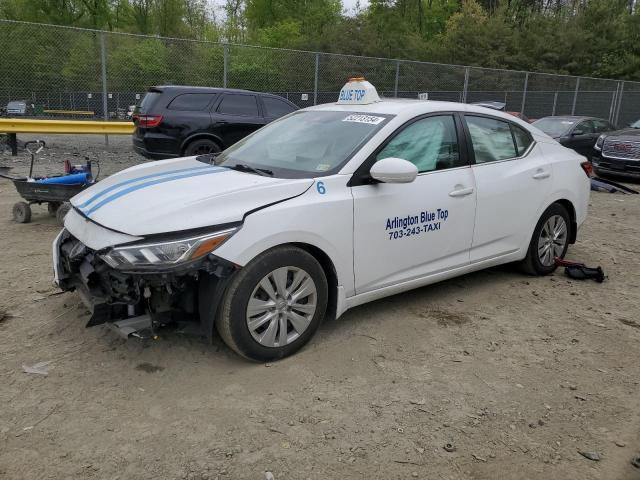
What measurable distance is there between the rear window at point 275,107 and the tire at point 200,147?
1321 millimetres

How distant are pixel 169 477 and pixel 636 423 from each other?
8.08ft

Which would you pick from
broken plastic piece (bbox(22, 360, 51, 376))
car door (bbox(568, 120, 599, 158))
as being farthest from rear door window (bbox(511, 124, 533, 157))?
car door (bbox(568, 120, 599, 158))

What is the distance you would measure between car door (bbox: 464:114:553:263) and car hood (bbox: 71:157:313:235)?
1.69 meters

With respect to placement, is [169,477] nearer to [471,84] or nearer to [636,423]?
[636,423]

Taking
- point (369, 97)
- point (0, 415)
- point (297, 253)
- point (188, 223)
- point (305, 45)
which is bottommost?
point (0, 415)

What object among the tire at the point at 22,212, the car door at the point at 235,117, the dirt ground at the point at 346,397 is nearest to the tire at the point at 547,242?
the dirt ground at the point at 346,397

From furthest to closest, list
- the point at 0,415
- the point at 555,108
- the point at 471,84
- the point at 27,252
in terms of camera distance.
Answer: the point at 555,108 < the point at 471,84 < the point at 27,252 < the point at 0,415

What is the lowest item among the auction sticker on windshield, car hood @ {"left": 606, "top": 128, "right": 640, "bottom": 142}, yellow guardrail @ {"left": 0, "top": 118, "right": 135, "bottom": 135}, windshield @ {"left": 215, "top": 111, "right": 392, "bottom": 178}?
yellow guardrail @ {"left": 0, "top": 118, "right": 135, "bottom": 135}

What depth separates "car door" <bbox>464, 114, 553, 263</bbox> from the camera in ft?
14.7

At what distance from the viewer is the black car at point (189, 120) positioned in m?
9.73

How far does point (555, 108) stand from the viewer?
71.9 ft

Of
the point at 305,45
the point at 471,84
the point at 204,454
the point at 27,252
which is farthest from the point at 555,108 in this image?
the point at 204,454

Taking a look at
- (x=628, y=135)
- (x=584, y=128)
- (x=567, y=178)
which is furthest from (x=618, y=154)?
(x=567, y=178)

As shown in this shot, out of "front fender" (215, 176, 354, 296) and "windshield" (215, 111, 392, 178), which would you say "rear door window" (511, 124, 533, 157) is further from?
"front fender" (215, 176, 354, 296)
